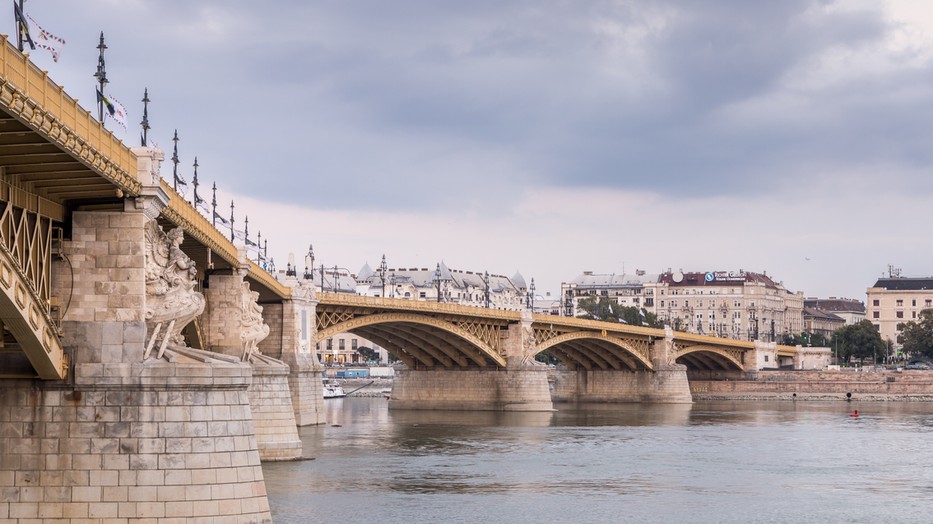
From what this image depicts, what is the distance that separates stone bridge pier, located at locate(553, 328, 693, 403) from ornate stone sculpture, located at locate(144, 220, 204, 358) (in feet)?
364

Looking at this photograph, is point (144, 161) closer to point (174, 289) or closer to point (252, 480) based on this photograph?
point (174, 289)

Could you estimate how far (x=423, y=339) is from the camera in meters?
114

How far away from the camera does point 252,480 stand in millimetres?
34250

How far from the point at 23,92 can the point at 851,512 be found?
36151mm

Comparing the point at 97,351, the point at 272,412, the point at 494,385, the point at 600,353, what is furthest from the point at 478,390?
the point at 97,351

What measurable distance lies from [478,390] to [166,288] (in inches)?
3317

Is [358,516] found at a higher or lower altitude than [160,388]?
lower

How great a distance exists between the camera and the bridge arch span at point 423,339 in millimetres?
98688

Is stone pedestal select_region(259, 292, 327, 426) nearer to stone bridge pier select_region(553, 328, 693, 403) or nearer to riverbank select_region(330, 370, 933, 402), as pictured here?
stone bridge pier select_region(553, 328, 693, 403)

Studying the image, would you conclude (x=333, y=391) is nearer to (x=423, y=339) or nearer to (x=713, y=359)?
(x=713, y=359)

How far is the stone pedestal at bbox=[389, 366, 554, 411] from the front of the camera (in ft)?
390

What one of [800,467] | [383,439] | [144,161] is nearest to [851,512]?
[800,467]

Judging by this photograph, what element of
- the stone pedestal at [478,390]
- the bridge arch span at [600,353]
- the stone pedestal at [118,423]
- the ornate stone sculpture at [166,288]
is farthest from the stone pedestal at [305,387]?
the stone pedestal at [118,423]

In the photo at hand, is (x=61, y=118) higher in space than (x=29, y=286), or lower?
higher
